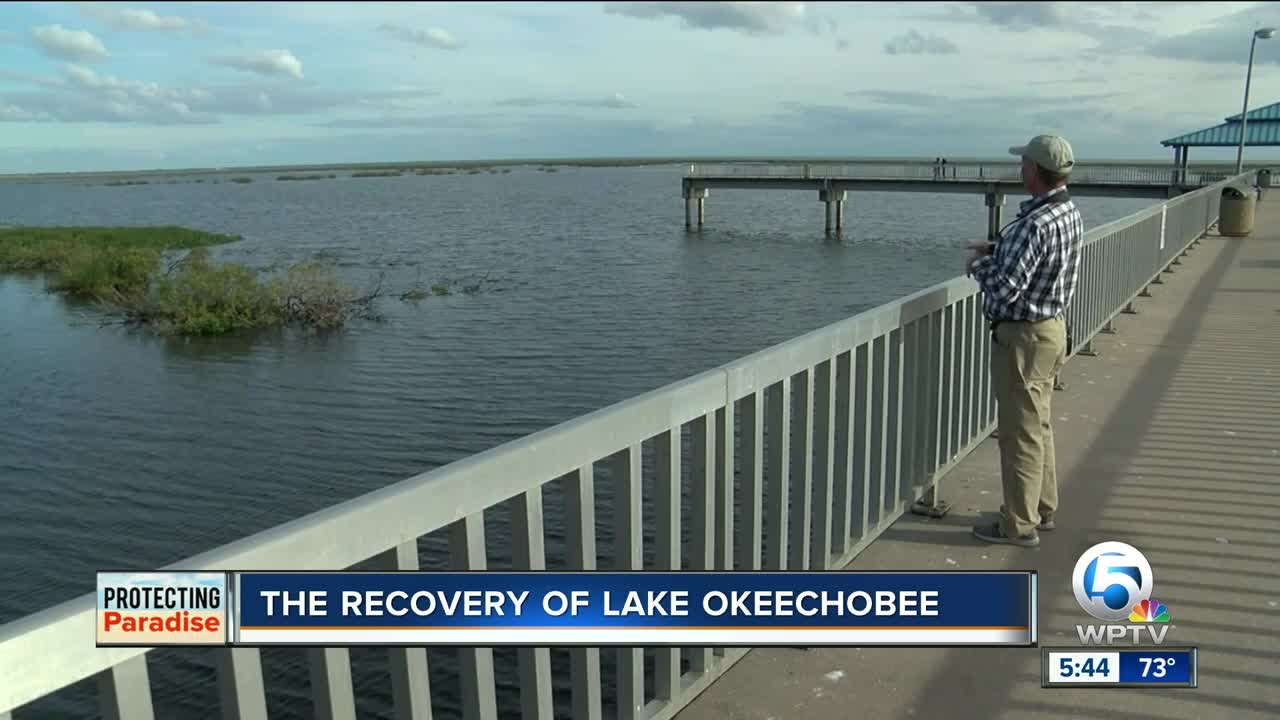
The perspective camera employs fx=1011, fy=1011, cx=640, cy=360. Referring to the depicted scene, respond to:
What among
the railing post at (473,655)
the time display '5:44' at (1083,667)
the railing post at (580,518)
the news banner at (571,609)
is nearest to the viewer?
the news banner at (571,609)

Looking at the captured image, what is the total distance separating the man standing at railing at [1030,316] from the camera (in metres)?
4.45

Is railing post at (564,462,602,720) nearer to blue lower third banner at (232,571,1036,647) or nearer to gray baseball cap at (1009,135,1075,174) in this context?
blue lower third banner at (232,571,1036,647)

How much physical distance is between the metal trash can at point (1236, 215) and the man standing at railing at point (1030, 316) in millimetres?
A: 19426

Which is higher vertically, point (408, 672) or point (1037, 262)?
point (1037, 262)

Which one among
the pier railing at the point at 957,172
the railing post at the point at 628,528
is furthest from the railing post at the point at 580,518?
the pier railing at the point at 957,172

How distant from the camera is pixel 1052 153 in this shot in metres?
4.36

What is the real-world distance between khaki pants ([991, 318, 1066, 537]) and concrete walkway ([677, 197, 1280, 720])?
23cm

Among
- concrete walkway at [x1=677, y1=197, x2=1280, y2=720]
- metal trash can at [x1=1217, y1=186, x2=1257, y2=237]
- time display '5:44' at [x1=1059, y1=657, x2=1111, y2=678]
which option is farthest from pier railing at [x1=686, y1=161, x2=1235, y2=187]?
time display '5:44' at [x1=1059, y1=657, x2=1111, y2=678]

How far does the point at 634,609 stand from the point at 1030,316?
2797 mm

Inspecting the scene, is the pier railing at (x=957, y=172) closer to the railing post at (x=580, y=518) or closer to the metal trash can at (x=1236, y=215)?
the metal trash can at (x=1236, y=215)

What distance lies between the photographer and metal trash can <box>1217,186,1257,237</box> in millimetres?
20938

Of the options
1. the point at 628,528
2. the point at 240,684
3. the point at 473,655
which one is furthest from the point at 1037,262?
the point at 240,684

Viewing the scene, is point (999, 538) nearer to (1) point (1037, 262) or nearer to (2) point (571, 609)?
(1) point (1037, 262)

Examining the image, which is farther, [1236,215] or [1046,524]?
[1236,215]
